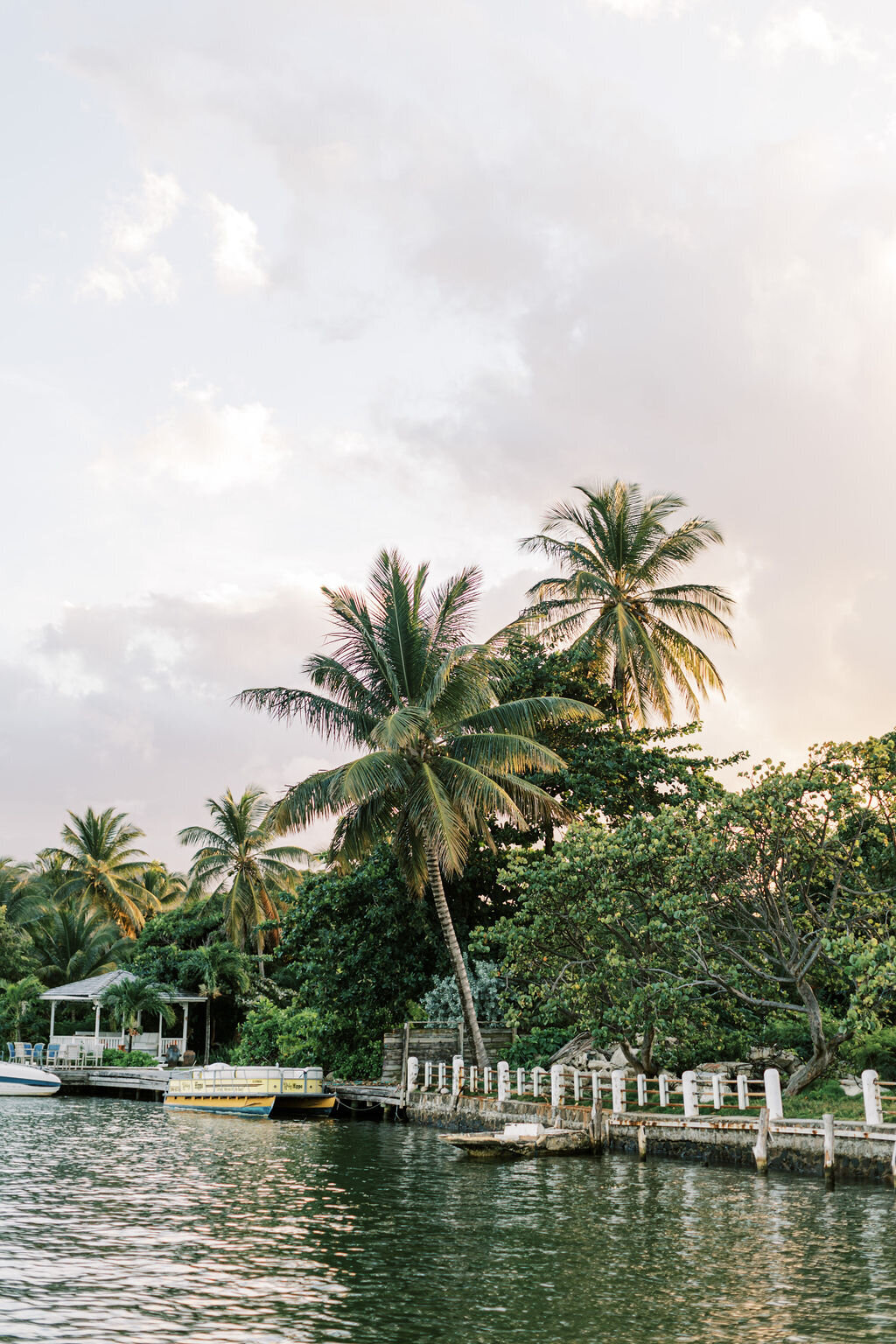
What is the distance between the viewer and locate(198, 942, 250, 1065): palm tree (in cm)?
5197

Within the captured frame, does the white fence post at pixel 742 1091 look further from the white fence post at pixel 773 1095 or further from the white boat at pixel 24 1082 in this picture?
the white boat at pixel 24 1082

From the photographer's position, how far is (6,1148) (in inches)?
1012

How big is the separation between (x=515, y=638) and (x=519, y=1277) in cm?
2440

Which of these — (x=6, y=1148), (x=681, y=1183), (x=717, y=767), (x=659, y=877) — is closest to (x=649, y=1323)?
(x=681, y=1183)

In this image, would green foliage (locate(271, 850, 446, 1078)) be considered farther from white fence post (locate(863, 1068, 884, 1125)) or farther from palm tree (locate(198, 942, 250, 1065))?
white fence post (locate(863, 1068, 884, 1125))

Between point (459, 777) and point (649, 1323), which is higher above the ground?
point (459, 777)

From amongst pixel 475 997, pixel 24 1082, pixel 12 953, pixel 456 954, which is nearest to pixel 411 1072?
pixel 475 997

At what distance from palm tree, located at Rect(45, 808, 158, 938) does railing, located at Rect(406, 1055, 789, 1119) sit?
3572 centimetres

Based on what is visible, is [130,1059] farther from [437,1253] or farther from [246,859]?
[437,1253]

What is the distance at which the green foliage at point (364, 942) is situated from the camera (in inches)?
1503

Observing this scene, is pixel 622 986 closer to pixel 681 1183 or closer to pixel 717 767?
pixel 681 1183

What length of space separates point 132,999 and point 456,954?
23360mm

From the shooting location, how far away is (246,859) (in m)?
58.2

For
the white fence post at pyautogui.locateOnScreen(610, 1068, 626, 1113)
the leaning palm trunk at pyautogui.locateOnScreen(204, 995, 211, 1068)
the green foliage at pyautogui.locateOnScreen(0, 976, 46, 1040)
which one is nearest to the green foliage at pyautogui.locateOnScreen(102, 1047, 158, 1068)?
the leaning palm trunk at pyautogui.locateOnScreen(204, 995, 211, 1068)
